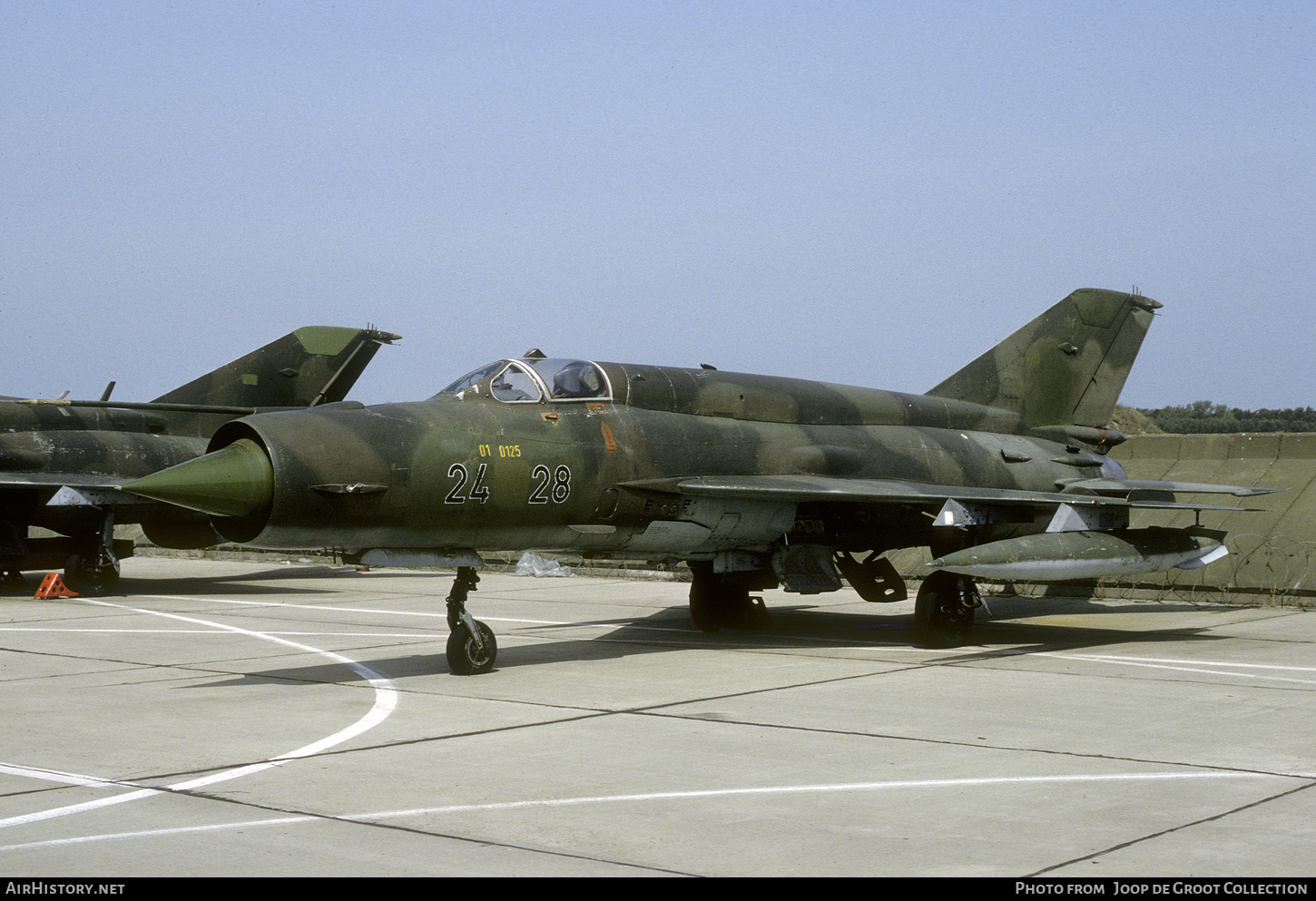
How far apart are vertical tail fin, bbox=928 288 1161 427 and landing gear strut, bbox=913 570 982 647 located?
155 inches

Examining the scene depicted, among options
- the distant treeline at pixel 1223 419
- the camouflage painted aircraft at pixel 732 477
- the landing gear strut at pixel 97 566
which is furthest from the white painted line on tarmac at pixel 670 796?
the distant treeline at pixel 1223 419

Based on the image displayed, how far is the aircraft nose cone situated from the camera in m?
9.38

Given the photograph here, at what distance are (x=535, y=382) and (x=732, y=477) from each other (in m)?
2.35

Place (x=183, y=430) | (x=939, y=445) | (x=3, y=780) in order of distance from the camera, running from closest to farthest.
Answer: (x=3, y=780), (x=939, y=445), (x=183, y=430)

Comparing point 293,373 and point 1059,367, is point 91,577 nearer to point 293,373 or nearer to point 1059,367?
point 293,373

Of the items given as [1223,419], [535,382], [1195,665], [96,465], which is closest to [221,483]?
[535,382]

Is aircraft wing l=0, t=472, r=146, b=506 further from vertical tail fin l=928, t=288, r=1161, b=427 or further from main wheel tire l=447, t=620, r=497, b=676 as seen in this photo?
vertical tail fin l=928, t=288, r=1161, b=427

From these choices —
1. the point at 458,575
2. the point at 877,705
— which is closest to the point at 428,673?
the point at 458,575

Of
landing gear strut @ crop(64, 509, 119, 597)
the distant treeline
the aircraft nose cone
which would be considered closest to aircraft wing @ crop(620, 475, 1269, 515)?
the aircraft nose cone

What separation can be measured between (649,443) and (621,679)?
267 centimetres

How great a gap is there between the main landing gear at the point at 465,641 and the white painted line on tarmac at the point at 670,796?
15.7 ft

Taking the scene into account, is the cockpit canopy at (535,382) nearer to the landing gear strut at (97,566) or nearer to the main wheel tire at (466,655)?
the main wheel tire at (466,655)

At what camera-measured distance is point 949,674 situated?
1126 cm

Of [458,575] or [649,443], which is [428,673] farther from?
[649,443]
